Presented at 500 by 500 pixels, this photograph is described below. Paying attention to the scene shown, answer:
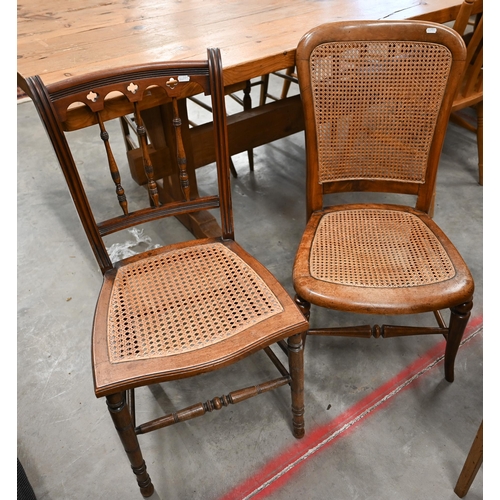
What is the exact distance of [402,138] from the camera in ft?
4.58

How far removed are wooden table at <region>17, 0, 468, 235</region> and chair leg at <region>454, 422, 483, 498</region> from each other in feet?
4.06

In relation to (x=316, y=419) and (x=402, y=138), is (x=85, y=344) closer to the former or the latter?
(x=316, y=419)

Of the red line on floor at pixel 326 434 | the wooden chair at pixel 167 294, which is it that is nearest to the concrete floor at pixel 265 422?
the red line on floor at pixel 326 434

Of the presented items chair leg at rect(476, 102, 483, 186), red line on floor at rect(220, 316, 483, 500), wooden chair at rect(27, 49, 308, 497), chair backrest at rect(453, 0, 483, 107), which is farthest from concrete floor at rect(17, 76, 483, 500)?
chair backrest at rect(453, 0, 483, 107)

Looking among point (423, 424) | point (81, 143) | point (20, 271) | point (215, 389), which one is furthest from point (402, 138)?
point (81, 143)

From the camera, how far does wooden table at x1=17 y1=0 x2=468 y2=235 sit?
146 cm

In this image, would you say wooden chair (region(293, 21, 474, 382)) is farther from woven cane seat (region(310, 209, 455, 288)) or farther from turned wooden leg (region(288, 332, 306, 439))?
turned wooden leg (region(288, 332, 306, 439))

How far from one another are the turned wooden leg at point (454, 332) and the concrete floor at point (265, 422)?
64 mm

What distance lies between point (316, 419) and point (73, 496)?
30.1 inches

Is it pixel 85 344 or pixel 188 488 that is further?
pixel 85 344

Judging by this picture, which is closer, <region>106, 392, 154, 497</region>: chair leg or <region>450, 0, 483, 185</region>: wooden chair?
<region>106, 392, 154, 497</region>: chair leg

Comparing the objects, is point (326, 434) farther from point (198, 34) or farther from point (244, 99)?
point (244, 99)

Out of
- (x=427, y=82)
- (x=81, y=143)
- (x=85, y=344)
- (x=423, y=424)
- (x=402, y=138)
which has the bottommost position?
(x=423, y=424)

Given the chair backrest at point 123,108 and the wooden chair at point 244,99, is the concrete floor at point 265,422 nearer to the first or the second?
the chair backrest at point 123,108
